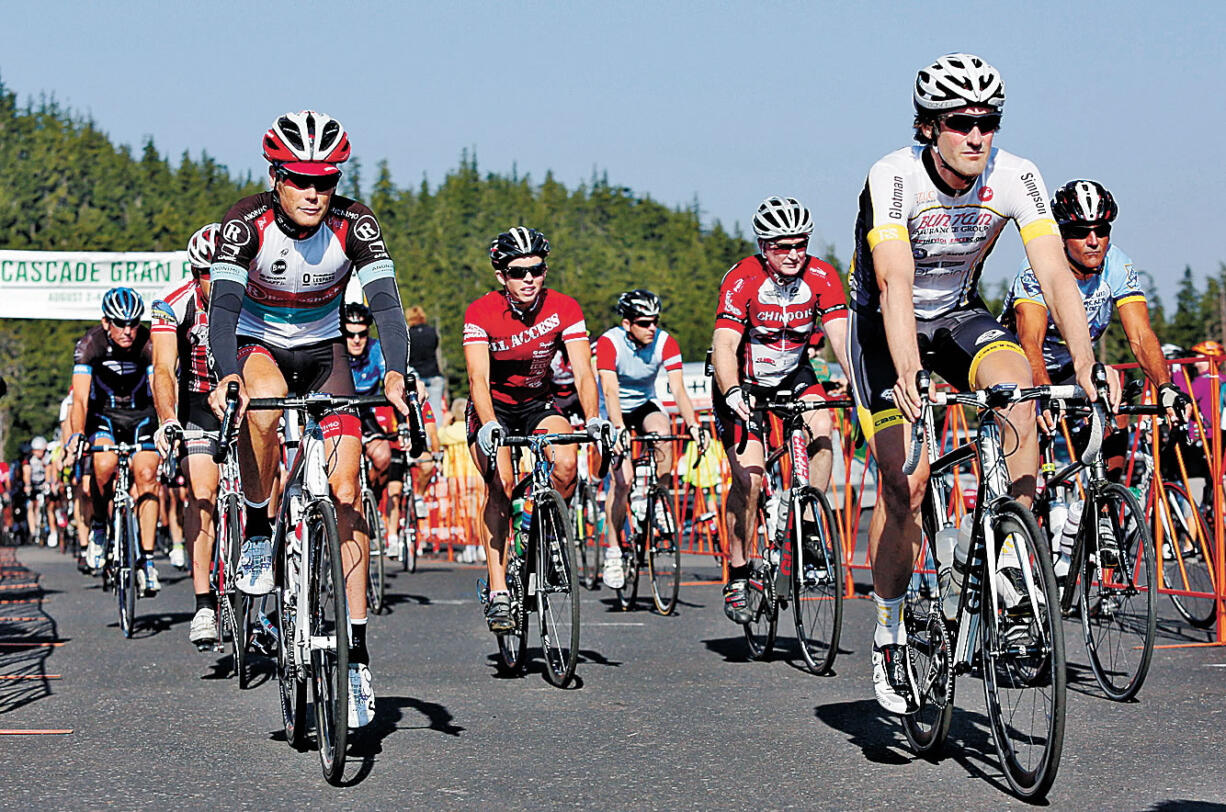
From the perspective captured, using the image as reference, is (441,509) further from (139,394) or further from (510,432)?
(510,432)

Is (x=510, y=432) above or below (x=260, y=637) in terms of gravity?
above

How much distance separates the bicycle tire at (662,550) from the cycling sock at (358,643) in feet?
Answer: 17.0

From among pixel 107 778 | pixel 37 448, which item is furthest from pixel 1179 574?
pixel 37 448

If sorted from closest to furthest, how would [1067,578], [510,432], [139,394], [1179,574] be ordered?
[1067,578]
[510,432]
[1179,574]
[139,394]

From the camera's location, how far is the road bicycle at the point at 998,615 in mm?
4461

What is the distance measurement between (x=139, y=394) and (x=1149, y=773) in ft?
26.2

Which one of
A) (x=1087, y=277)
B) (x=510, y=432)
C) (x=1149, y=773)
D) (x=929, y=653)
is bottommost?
(x=1149, y=773)

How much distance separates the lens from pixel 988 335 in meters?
5.75

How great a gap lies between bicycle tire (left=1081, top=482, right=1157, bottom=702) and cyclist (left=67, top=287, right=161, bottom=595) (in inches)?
236

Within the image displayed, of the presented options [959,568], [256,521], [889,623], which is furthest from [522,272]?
[959,568]

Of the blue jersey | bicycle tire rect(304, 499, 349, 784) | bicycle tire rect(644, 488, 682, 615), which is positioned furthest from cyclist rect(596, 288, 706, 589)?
bicycle tire rect(304, 499, 349, 784)

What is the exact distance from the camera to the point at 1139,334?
7.91 meters

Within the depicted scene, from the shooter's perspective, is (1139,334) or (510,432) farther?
(510,432)

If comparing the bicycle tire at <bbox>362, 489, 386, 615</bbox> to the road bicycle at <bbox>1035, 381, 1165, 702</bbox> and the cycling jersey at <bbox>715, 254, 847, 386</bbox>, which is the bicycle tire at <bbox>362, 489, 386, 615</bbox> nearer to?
the cycling jersey at <bbox>715, 254, 847, 386</bbox>
